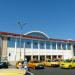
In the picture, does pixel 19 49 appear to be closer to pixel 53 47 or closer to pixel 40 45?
pixel 40 45

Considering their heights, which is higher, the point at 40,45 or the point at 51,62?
the point at 40,45

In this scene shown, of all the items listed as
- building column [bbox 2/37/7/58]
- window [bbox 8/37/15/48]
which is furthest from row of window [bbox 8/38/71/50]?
building column [bbox 2/37/7/58]

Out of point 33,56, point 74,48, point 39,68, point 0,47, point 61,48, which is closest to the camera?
point 39,68

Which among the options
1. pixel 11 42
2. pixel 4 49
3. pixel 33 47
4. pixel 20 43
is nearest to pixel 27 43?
pixel 33 47

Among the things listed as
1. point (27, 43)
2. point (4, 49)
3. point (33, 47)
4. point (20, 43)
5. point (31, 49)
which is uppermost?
point (27, 43)

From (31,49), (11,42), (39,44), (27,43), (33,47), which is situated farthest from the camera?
(39,44)

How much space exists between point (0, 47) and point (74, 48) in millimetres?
34459

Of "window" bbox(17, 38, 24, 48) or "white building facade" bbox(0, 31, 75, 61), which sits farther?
"window" bbox(17, 38, 24, 48)

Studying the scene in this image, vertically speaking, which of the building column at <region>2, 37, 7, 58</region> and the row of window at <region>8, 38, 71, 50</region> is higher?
the row of window at <region>8, 38, 71, 50</region>

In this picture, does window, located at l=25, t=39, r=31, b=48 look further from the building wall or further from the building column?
the building column

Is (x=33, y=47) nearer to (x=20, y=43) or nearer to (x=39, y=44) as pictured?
(x=39, y=44)

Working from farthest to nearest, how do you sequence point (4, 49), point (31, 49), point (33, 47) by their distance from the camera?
point (33, 47) → point (31, 49) → point (4, 49)

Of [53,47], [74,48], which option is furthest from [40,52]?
[74,48]

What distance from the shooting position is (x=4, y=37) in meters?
59.8
